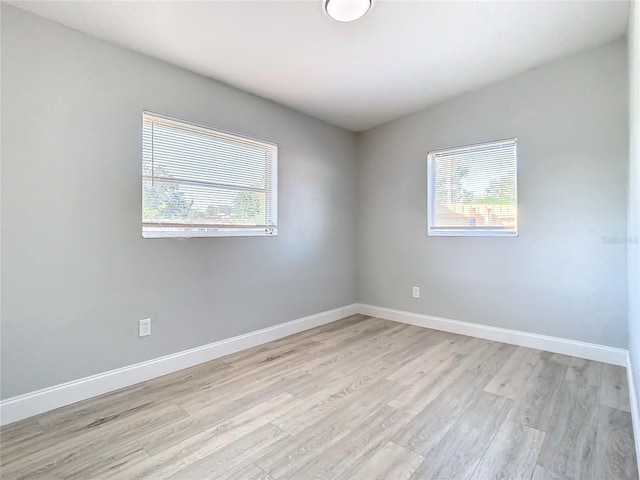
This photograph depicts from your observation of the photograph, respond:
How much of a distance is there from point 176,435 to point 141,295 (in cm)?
104

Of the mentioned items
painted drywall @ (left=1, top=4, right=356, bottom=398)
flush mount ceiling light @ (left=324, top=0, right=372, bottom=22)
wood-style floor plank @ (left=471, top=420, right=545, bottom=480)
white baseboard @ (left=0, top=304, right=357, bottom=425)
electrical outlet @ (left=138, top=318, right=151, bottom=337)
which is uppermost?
flush mount ceiling light @ (left=324, top=0, right=372, bottom=22)

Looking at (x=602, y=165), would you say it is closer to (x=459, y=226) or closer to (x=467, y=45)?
(x=459, y=226)

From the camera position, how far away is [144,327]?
2.38 m

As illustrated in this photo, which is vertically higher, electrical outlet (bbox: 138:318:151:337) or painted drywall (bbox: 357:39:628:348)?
painted drywall (bbox: 357:39:628:348)

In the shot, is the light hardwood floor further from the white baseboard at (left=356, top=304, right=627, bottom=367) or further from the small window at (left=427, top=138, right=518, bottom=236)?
the small window at (left=427, top=138, right=518, bottom=236)

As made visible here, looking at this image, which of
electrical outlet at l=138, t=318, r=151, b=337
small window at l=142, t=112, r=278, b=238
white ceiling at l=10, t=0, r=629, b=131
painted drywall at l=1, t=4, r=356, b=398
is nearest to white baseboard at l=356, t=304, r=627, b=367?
painted drywall at l=1, t=4, r=356, b=398

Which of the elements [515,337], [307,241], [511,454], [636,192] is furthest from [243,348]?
[636,192]

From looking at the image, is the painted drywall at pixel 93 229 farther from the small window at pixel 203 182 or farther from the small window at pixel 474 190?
the small window at pixel 474 190

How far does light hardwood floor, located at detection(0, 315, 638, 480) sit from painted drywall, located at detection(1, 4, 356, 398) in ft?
1.20

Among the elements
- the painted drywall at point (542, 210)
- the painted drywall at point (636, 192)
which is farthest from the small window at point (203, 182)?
the painted drywall at point (636, 192)

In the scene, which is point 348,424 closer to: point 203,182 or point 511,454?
point 511,454

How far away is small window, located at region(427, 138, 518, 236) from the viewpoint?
10.5 feet

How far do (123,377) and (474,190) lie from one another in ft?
11.7

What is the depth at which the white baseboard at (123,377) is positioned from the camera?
74.5 inches
